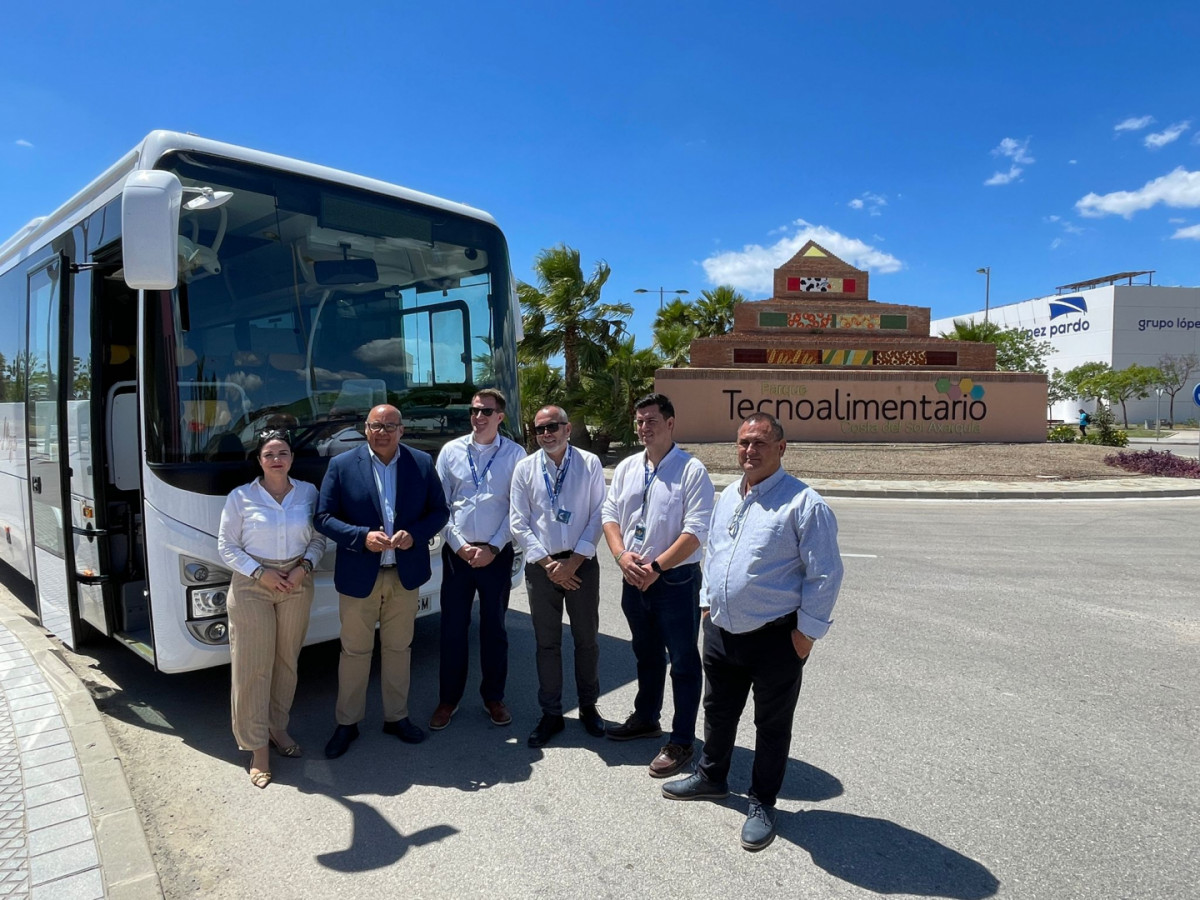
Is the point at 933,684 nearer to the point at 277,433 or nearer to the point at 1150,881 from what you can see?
the point at 1150,881

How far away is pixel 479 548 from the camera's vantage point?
4.14 meters

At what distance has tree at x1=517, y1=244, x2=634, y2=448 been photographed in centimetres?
2334

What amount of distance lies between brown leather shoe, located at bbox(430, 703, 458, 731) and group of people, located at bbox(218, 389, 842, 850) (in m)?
0.01

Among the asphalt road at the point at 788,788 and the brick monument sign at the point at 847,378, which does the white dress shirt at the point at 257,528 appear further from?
the brick monument sign at the point at 847,378

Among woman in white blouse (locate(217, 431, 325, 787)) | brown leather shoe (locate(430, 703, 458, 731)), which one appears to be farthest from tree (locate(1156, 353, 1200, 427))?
woman in white blouse (locate(217, 431, 325, 787))

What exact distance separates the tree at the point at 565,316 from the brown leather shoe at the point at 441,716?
19.0 m

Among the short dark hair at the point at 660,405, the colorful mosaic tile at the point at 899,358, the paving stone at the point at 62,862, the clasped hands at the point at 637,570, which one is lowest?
the paving stone at the point at 62,862

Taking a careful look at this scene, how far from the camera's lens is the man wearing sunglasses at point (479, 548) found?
4215 millimetres

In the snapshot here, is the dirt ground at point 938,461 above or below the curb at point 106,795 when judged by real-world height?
above

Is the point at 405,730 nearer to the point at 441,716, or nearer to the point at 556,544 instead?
the point at 441,716

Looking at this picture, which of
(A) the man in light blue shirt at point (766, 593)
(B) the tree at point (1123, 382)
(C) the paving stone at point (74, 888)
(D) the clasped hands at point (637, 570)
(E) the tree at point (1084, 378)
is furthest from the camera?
(E) the tree at point (1084, 378)

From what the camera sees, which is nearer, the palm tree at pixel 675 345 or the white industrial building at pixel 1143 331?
the palm tree at pixel 675 345

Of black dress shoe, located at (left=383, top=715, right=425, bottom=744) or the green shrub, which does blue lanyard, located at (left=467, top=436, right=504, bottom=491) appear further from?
the green shrub

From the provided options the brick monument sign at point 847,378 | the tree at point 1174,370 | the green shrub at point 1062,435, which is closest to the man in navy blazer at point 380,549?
the brick monument sign at point 847,378
